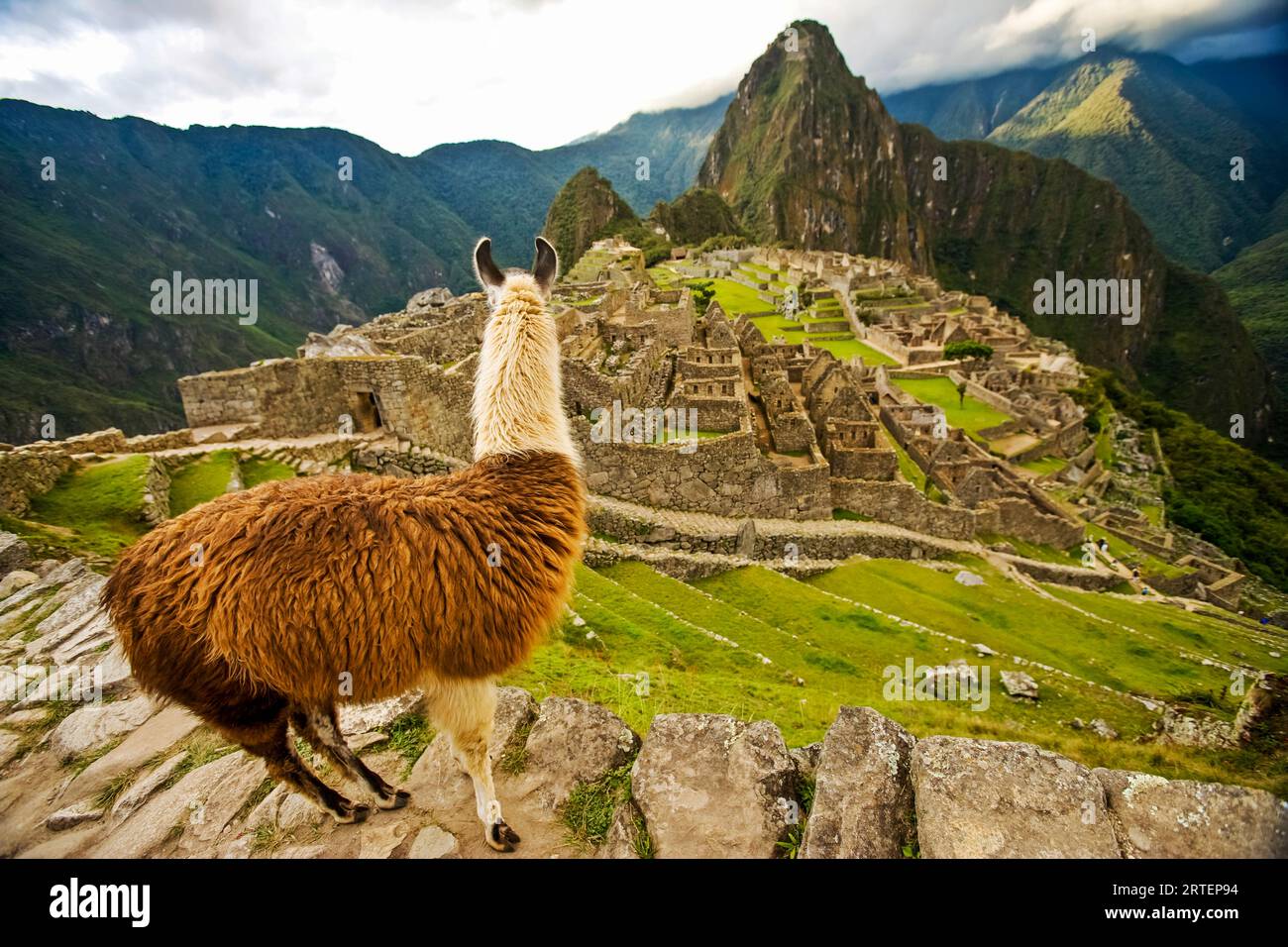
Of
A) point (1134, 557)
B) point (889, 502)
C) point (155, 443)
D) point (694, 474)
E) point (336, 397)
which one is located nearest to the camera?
point (155, 443)

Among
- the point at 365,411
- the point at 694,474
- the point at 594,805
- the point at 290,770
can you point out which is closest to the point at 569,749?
the point at 594,805

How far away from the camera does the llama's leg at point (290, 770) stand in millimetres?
2848

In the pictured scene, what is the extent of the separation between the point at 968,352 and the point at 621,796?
51.5 m

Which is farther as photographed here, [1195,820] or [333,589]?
[333,589]

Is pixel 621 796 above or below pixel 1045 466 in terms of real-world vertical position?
below

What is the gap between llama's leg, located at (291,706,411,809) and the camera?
10.4 ft

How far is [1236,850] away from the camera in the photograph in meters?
2.23

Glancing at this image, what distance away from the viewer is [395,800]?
3.36m

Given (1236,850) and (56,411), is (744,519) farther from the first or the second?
(56,411)

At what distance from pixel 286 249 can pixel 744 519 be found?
187576 mm

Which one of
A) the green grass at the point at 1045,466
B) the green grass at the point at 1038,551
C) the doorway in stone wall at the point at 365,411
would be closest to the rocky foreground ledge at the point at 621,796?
the doorway in stone wall at the point at 365,411

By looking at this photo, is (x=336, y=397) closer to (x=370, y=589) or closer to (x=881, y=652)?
(x=370, y=589)

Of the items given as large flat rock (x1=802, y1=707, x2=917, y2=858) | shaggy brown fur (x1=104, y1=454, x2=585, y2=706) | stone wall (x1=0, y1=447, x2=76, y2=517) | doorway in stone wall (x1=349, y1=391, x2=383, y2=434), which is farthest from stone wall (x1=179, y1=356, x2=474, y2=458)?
large flat rock (x1=802, y1=707, x2=917, y2=858)
